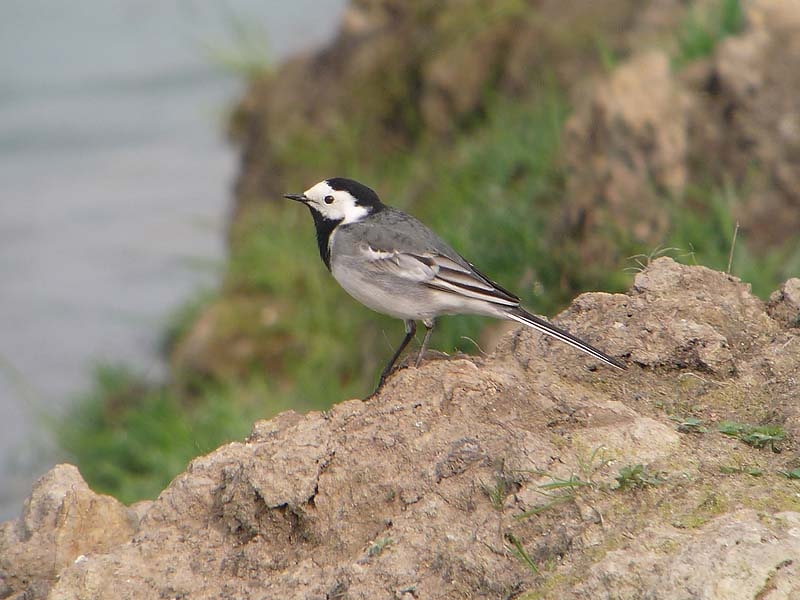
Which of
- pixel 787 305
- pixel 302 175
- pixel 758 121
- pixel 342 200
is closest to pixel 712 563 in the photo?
pixel 787 305

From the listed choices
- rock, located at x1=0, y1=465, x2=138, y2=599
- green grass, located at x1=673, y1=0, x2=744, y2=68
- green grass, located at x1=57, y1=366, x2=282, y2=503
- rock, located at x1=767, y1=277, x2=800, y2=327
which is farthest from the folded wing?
green grass, located at x1=673, y1=0, x2=744, y2=68

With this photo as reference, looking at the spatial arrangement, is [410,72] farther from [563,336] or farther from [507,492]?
[507,492]

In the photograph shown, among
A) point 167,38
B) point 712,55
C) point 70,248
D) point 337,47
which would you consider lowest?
point 70,248

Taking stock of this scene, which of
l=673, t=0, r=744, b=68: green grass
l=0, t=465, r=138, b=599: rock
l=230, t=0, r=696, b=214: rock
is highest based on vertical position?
l=673, t=0, r=744, b=68: green grass

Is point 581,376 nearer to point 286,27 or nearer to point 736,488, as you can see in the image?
point 736,488

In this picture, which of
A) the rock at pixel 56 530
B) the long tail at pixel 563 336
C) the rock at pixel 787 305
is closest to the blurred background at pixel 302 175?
the rock at pixel 787 305

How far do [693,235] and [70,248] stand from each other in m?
8.24

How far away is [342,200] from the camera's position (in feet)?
19.8

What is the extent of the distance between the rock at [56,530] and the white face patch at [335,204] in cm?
208

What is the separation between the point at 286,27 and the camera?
50.0ft

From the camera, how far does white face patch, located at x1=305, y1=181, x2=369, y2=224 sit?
6.00m

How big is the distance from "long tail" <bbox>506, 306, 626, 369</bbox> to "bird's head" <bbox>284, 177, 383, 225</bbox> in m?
1.44

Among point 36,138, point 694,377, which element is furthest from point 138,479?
point 36,138

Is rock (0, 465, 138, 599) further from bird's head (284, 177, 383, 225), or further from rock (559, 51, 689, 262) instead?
rock (559, 51, 689, 262)
